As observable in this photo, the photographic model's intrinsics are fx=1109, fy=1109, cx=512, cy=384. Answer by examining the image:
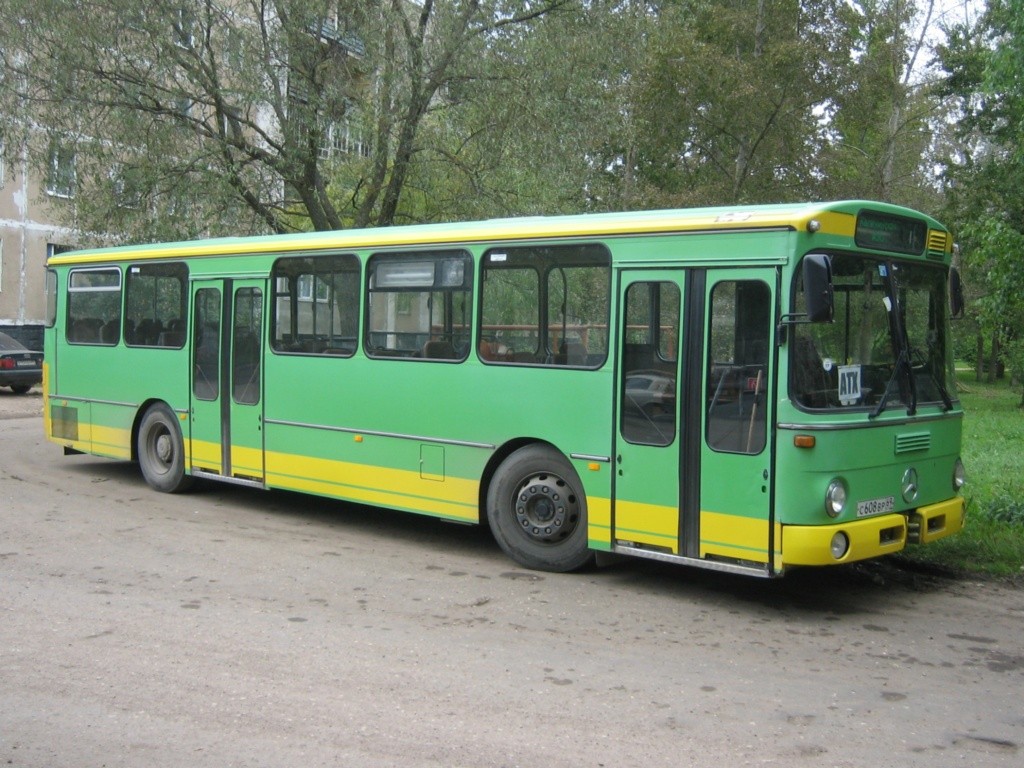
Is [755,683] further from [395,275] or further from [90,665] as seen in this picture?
[395,275]

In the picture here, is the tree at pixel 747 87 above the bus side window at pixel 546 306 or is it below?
above

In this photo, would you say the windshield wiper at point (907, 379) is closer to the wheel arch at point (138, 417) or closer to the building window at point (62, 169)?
the wheel arch at point (138, 417)

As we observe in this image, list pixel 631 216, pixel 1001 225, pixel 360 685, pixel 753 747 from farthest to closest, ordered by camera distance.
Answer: pixel 1001 225
pixel 631 216
pixel 360 685
pixel 753 747

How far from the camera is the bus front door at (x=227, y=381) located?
37.5ft

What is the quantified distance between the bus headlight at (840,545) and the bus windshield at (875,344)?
0.85 meters

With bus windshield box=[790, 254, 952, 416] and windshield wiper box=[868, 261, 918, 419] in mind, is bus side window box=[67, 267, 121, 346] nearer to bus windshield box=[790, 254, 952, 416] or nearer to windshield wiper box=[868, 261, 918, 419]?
bus windshield box=[790, 254, 952, 416]

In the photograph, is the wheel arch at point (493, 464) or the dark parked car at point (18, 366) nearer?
the wheel arch at point (493, 464)

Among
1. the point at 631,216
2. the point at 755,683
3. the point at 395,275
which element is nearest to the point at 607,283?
the point at 631,216

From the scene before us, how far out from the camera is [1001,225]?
1471cm

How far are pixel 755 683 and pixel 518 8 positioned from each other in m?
13.7

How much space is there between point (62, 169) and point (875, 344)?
1437 cm

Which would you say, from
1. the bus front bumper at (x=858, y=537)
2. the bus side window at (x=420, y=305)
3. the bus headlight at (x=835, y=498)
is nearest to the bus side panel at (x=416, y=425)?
the bus side window at (x=420, y=305)

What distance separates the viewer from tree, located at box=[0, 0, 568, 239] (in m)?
16.6

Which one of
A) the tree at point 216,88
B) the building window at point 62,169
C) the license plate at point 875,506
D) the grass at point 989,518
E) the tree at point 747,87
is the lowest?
the grass at point 989,518
